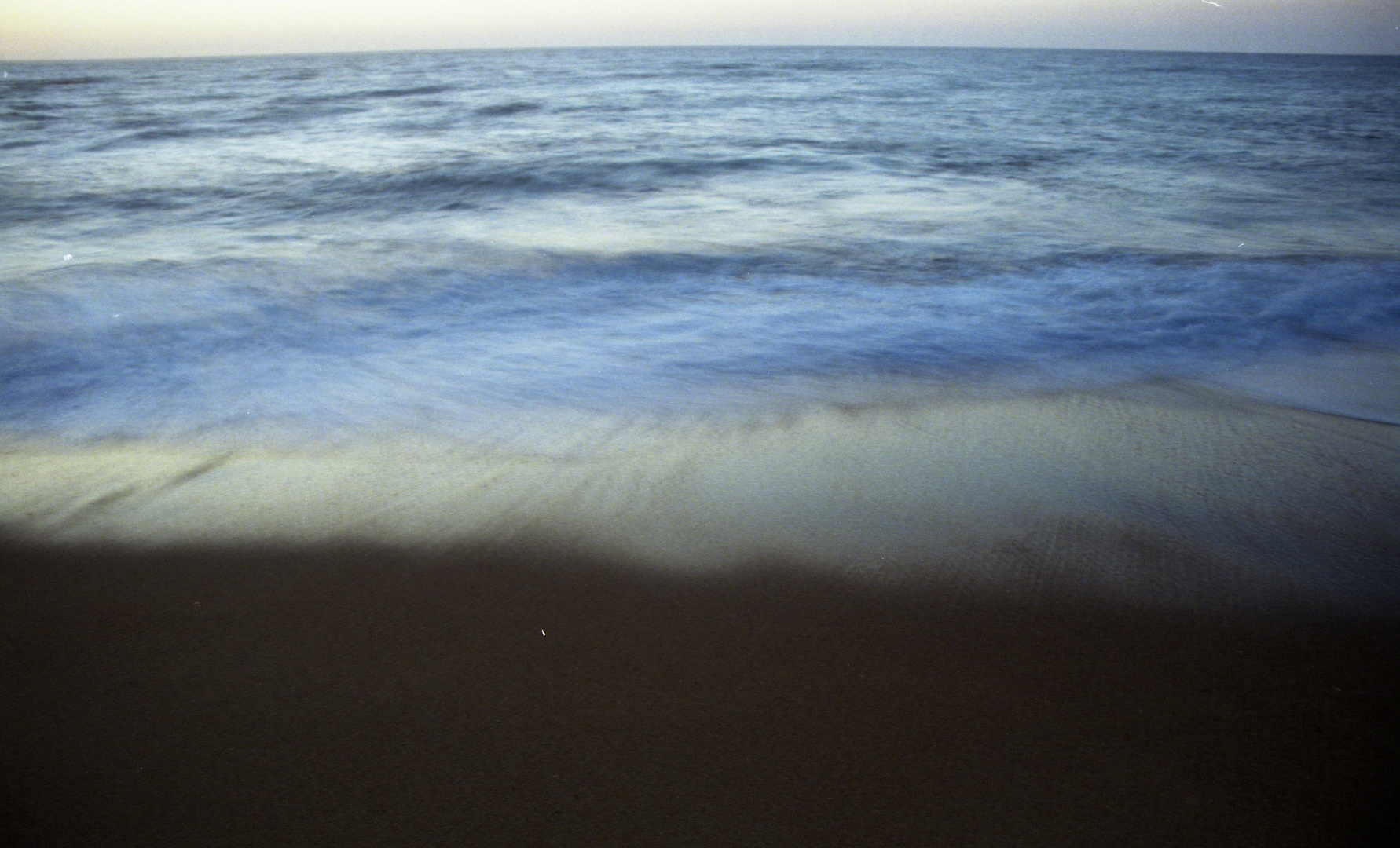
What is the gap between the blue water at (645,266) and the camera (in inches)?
159

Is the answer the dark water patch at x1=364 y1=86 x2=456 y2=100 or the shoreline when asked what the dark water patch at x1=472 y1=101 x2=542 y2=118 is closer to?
the dark water patch at x1=364 y1=86 x2=456 y2=100

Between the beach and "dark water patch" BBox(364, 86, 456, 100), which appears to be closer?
the beach

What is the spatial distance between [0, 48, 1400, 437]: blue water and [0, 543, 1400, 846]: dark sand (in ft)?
4.53

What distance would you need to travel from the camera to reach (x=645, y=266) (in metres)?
6.51

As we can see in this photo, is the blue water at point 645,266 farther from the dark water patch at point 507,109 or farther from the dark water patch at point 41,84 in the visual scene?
the dark water patch at point 41,84

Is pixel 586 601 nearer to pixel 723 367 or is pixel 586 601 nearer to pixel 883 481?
pixel 883 481

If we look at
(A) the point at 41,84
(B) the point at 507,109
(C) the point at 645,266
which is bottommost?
(C) the point at 645,266

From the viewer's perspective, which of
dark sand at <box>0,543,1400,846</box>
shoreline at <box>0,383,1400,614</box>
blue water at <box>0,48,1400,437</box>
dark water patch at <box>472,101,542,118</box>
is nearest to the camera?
dark sand at <box>0,543,1400,846</box>

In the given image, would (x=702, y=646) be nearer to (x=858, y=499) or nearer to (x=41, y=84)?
(x=858, y=499)

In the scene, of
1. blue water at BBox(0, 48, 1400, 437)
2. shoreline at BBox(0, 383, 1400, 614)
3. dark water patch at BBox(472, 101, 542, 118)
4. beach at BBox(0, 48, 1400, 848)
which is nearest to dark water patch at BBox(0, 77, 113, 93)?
dark water patch at BBox(472, 101, 542, 118)

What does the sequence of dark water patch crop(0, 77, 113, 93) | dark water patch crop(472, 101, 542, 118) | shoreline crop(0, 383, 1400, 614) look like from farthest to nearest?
dark water patch crop(0, 77, 113, 93) → dark water patch crop(472, 101, 542, 118) → shoreline crop(0, 383, 1400, 614)

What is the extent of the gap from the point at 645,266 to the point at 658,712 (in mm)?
5027

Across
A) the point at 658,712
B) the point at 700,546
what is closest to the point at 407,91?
the point at 700,546

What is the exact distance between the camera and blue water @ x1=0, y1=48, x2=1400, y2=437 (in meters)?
4.04
